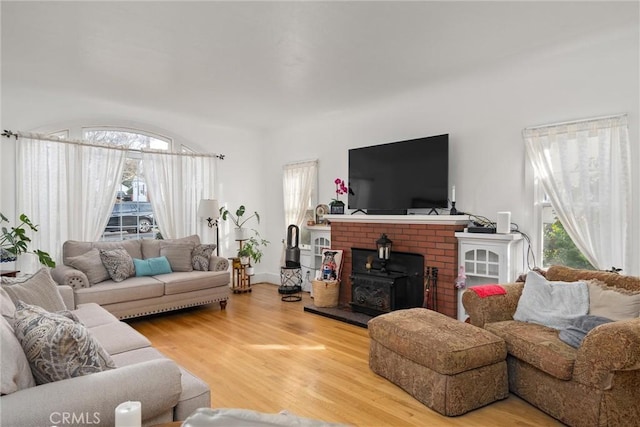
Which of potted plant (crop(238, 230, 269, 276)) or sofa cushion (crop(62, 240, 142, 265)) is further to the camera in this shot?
potted plant (crop(238, 230, 269, 276))

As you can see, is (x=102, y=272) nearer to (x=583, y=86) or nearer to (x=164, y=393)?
(x=164, y=393)

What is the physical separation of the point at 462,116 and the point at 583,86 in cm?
112

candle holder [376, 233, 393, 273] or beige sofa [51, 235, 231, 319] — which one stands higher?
candle holder [376, 233, 393, 273]

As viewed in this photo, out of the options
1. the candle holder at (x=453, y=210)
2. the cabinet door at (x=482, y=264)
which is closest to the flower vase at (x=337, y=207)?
the candle holder at (x=453, y=210)

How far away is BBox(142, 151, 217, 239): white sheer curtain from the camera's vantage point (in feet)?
18.0

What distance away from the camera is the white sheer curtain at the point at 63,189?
174 inches

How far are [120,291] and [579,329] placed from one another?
4.08 metres

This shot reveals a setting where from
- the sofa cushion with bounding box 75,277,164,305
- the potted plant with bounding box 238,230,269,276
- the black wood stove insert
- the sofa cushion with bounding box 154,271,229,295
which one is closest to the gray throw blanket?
the black wood stove insert

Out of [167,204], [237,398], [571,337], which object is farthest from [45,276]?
[571,337]

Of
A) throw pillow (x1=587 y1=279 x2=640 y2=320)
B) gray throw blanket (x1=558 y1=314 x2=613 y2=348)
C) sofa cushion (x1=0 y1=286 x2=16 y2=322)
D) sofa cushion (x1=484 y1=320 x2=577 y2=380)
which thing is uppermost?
sofa cushion (x1=0 y1=286 x2=16 y2=322)

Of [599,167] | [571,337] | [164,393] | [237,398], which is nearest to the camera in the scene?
[164,393]

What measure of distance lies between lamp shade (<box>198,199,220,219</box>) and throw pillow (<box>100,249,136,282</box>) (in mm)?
1365

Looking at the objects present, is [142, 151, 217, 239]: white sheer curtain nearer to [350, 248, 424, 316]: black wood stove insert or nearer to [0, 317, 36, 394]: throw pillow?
[350, 248, 424, 316]: black wood stove insert

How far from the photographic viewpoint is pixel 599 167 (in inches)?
126
